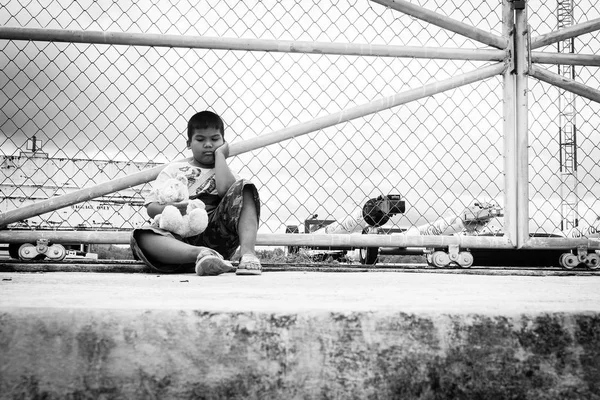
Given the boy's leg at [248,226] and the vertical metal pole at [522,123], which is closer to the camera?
the boy's leg at [248,226]

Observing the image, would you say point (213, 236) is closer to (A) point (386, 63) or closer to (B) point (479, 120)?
(A) point (386, 63)

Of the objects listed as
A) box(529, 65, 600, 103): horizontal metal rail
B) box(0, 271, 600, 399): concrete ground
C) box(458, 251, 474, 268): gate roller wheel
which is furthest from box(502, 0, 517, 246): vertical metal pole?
box(0, 271, 600, 399): concrete ground

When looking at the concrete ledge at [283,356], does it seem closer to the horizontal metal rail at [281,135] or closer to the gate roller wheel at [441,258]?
the horizontal metal rail at [281,135]

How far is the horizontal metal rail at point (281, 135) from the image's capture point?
2.33m

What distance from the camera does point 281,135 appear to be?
244cm

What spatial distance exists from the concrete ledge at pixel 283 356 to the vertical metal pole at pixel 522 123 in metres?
1.79

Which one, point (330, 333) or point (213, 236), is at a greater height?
point (213, 236)

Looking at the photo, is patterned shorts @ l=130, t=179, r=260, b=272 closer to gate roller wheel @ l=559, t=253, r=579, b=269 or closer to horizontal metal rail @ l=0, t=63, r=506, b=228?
horizontal metal rail @ l=0, t=63, r=506, b=228

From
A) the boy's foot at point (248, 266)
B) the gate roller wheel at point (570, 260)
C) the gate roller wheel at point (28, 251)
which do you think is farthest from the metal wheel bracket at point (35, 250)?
the gate roller wheel at point (570, 260)

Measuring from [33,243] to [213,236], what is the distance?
0.93 meters

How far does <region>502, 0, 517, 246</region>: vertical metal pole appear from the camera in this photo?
2439 millimetres

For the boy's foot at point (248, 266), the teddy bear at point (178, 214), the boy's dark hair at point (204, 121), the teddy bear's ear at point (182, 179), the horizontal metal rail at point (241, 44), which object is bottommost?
the boy's foot at point (248, 266)

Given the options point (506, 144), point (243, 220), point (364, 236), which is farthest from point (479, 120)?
point (243, 220)

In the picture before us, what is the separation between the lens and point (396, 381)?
72cm
